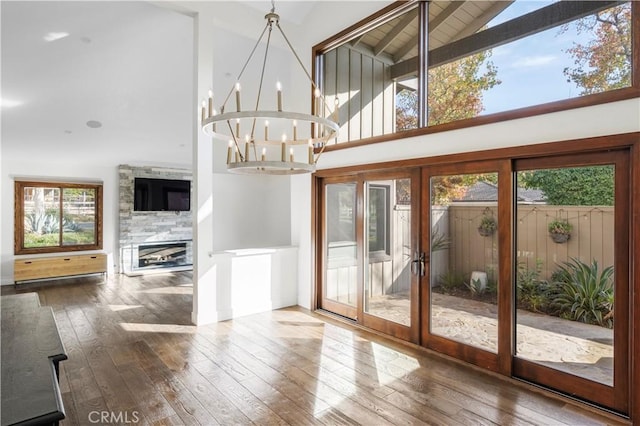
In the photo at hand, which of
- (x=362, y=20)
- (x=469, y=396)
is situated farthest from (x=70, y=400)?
(x=362, y=20)

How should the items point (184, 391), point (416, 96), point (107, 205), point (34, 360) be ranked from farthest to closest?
point (107, 205)
point (416, 96)
point (184, 391)
point (34, 360)

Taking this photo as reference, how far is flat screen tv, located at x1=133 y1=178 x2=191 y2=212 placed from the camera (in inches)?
343

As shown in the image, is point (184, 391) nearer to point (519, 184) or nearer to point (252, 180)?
point (519, 184)

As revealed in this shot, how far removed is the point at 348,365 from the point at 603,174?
272 cm

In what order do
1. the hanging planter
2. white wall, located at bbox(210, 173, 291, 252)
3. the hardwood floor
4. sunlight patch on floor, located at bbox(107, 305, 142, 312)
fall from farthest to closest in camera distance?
white wall, located at bbox(210, 173, 291, 252) → sunlight patch on floor, located at bbox(107, 305, 142, 312) → the hanging planter → the hardwood floor

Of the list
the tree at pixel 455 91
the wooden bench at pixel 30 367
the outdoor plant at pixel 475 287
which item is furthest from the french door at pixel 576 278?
the wooden bench at pixel 30 367

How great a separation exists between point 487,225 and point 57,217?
894 cm

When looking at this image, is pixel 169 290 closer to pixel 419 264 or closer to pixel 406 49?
pixel 419 264

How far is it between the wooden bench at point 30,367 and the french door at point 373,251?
10.8 ft

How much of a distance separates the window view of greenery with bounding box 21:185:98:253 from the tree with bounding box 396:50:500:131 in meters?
7.83

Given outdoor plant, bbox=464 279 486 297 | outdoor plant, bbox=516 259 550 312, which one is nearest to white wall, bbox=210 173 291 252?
outdoor plant, bbox=464 279 486 297

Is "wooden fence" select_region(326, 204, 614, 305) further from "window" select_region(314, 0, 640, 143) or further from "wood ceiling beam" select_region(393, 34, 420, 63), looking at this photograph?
"wood ceiling beam" select_region(393, 34, 420, 63)

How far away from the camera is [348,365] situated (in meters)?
3.48

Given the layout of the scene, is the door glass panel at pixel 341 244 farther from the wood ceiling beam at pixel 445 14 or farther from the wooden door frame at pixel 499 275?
the wood ceiling beam at pixel 445 14
